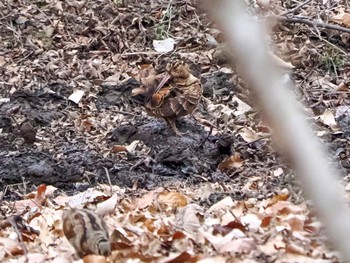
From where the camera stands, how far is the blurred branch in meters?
0.98

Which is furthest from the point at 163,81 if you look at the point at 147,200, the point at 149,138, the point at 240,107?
the point at 147,200

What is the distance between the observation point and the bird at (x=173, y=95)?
257 inches

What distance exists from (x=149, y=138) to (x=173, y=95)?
45cm

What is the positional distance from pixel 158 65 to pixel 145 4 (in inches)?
70.7

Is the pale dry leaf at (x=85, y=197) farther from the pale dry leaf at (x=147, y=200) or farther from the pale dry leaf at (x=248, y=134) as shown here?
the pale dry leaf at (x=248, y=134)

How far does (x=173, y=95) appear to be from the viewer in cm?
665

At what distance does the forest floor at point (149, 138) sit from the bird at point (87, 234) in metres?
0.05

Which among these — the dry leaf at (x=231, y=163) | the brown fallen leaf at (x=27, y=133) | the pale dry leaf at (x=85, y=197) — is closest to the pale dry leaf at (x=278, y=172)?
the dry leaf at (x=231, y=163)

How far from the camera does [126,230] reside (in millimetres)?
3559

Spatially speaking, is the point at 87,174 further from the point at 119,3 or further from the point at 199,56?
the point at 119,3

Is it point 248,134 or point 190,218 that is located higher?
point 190,218

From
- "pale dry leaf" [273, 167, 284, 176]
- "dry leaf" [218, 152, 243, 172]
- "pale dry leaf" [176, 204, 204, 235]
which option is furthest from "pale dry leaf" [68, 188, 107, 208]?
"pale dry leaf" [273, 167, 284, 176]

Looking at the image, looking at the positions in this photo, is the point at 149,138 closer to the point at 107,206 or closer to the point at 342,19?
the point at 107,206

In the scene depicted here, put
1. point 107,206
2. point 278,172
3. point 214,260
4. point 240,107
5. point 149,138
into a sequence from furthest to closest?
point 240,107, point 149,138, point 278,172, point 107,206, point 214,260
